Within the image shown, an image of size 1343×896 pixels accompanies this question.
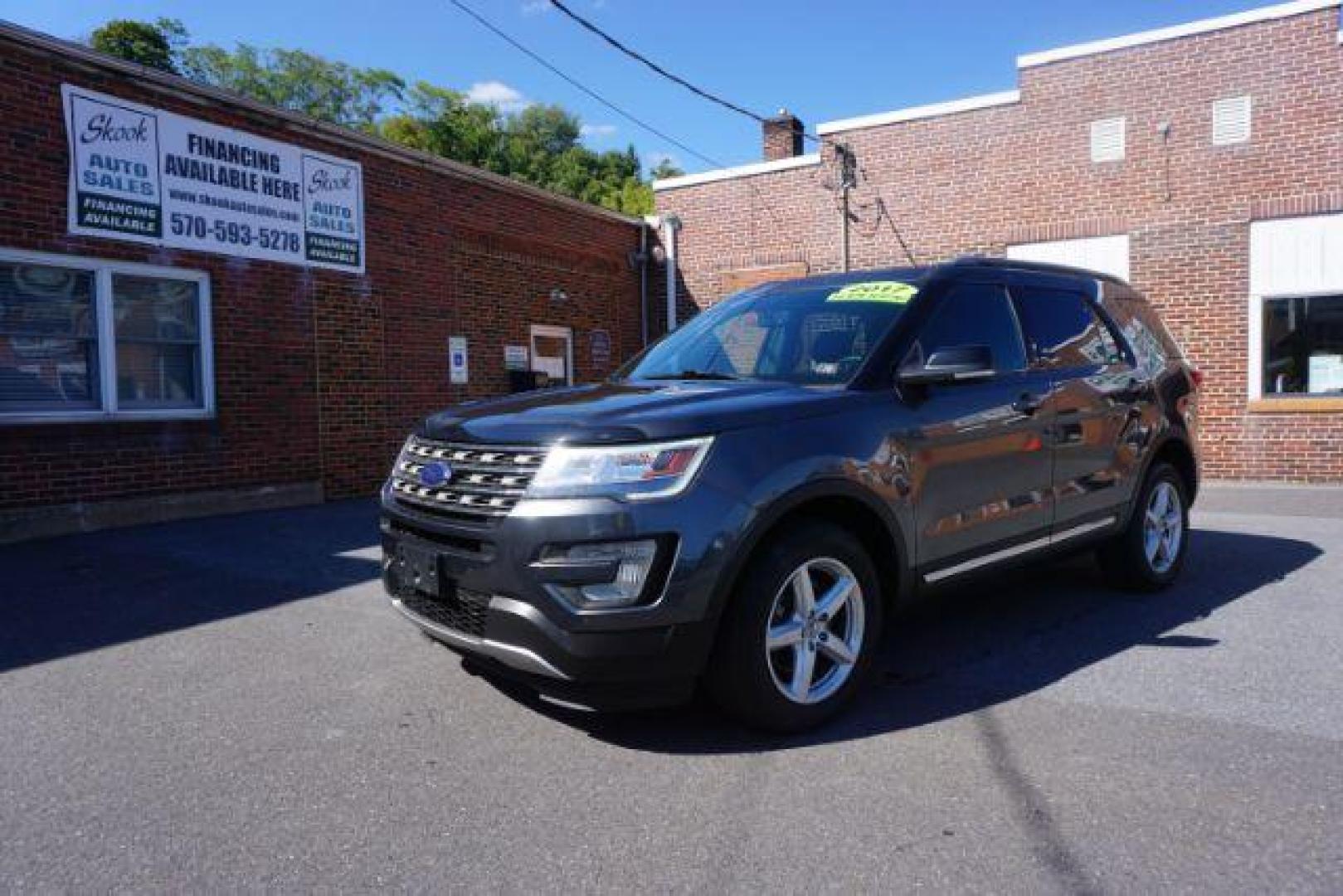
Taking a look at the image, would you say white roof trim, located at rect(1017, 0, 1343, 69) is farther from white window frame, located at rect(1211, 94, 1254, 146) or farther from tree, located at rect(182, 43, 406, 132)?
tree, located at rect(182, 43, 406, 132)

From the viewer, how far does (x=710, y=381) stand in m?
3.95

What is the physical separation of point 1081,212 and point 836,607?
35.2 ft

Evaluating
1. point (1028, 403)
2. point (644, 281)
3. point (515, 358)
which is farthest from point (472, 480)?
point (644, 281)

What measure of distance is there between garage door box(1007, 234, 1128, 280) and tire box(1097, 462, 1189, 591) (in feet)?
22.5

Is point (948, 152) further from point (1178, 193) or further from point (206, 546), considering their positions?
point (206, 546)

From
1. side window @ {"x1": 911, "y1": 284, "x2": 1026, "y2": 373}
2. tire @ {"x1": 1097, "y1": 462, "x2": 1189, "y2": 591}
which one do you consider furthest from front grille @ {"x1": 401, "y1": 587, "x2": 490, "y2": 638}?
tire @ {"x1": 1097, "y1": 462, "x2": 1189, "y2": 591}

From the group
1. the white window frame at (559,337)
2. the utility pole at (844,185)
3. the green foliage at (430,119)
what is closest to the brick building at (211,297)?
the white window frame at (559,337)

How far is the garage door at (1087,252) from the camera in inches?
473

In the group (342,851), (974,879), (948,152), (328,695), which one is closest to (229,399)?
(328,695)

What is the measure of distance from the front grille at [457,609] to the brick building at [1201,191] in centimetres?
1107

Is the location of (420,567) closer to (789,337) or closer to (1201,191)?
(789,337)

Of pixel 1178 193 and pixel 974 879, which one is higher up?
pixel 1178 193

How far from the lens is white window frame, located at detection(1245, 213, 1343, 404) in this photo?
10.9 metres

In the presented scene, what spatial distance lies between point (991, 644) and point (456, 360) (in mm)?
9015
